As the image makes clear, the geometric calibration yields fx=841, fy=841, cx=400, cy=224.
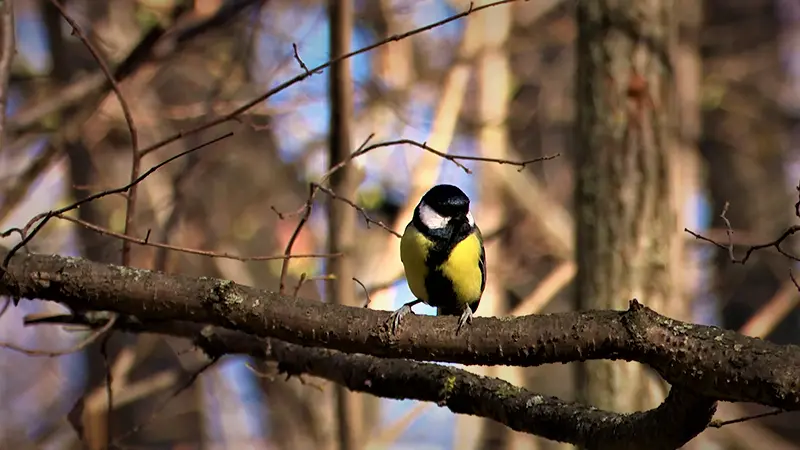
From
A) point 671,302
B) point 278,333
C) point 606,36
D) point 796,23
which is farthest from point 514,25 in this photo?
point 278,333

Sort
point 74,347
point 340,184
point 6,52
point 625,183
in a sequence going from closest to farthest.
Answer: point 74,347 < point 6,52 < point 625,183 < point 340,184

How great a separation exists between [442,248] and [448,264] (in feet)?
0.17

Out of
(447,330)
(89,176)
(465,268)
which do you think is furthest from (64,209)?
(89,176)

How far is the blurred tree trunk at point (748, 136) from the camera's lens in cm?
696

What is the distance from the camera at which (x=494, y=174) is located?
520 centimetres

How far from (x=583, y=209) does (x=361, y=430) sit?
4.49 ft

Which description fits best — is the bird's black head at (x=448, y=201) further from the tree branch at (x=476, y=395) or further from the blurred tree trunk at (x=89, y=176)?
the blurred tree trunk at (x=89, y=176)

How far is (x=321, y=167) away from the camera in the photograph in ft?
19.6

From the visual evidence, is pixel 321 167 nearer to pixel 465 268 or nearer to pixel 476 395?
pixel 465 268

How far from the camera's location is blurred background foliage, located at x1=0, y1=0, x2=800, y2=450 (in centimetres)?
420

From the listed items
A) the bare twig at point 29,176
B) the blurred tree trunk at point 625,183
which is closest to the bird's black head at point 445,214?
the blurred tree trunk at point 625,183

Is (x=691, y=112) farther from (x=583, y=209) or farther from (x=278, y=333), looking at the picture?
(x=278, y=333)

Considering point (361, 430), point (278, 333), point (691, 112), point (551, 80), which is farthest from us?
point (551, 80)

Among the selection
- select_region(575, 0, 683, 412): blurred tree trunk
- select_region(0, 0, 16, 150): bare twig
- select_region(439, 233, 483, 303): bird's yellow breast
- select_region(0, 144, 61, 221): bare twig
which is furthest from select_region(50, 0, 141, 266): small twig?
select_region(575, 0, 683, 412): blurred tree trunk
